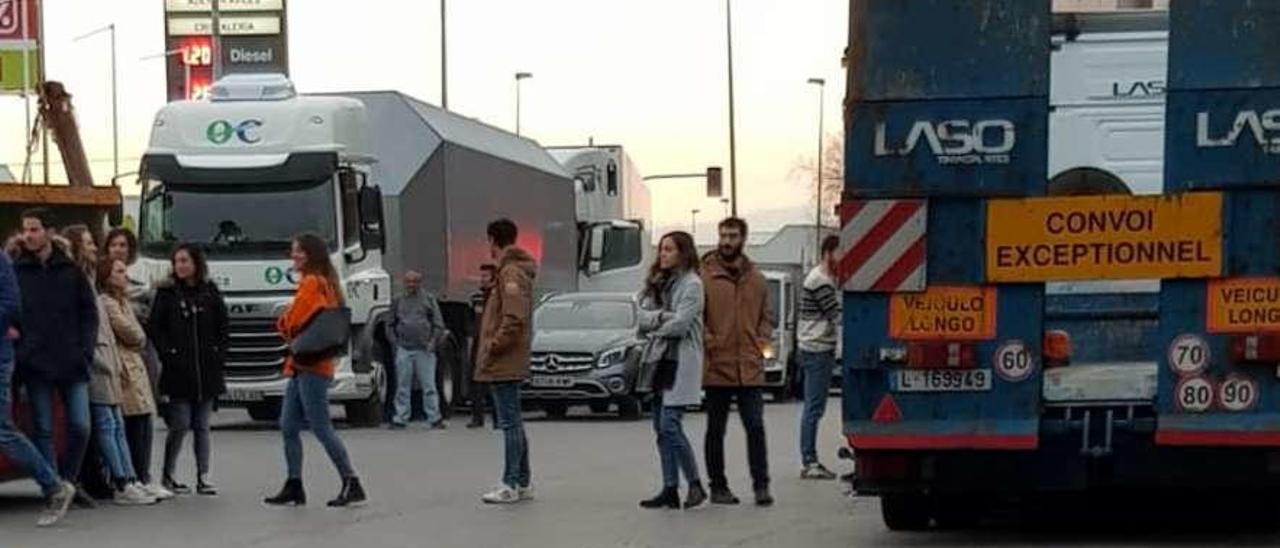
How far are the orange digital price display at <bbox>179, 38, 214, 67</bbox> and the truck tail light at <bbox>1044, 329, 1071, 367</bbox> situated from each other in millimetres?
41259

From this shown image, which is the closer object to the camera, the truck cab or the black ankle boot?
the black ankle boot

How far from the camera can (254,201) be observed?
2289 centimetres

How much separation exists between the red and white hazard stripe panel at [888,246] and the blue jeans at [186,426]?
558cm

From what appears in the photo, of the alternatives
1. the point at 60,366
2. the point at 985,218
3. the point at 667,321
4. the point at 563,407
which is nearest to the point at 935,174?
the point at 985,218

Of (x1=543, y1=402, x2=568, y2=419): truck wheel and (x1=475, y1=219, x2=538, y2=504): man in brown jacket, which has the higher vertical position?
(x1=475, y1=219, x2=538, y2=504): man in brown jacket

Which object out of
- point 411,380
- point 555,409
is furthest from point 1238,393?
point 555,409

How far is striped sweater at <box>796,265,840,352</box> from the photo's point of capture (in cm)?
1631

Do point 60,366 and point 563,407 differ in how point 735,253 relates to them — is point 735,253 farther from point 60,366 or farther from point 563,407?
point 563,407

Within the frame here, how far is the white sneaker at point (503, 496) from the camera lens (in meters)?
14.6

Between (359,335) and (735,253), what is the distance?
1027 cm

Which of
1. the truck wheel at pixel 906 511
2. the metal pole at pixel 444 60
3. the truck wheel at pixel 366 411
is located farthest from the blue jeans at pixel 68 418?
the metal pole at pixel 444 60

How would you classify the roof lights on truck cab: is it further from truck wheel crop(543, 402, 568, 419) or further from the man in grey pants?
truck wheel crop(543, 402, 568, 419)

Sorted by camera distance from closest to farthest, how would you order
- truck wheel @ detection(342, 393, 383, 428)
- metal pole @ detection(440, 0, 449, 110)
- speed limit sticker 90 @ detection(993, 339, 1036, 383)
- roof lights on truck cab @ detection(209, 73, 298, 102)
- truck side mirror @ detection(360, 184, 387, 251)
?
speed limit sticker 90 @ detection(993, 339, 1036, 383) → truck side mirror @ detection(360, 184, 387, 251) → roof lights on truck cab @ detection(209, 73, 298, 102) → truck wheel @ detection(342, 393, 383, 428) → metal pole @ detection(440, 0, 449, 110)

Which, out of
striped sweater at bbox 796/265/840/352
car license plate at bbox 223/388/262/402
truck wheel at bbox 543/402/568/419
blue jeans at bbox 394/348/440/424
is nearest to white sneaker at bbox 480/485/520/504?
striped sweater at bbox 796/265/840/352
